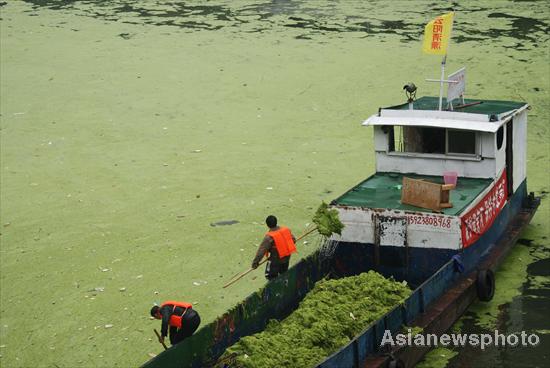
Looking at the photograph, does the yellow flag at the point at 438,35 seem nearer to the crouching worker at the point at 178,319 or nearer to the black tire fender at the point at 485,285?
the black tire fender at the point at 485,285

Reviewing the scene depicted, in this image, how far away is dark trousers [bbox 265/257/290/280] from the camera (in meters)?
10.8

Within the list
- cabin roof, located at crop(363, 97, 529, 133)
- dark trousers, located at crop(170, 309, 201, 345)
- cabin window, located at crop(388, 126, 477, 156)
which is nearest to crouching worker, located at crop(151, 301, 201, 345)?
dark trousers, located at crop(170, 309, 201, 345)

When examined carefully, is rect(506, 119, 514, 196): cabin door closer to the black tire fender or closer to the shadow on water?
the black tire fender

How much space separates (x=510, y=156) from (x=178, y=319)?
5.76m

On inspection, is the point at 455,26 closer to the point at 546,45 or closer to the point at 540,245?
the point at 546,45

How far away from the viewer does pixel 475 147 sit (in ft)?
39.4

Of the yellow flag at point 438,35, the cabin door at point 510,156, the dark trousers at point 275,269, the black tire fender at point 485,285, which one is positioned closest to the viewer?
the dark trousers at point 275,269

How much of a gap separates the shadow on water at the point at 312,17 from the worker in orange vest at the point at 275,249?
38.8 ft

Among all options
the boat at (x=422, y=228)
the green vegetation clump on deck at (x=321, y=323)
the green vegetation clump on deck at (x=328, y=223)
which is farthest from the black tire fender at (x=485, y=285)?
the green vegetation clump on deck at (x=328, y=223)

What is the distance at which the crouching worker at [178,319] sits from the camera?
355 inches

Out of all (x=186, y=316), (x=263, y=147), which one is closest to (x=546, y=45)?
(x=263, y=147)

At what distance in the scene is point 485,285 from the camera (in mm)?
A: 10977

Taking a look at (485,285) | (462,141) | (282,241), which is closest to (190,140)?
(462,141)

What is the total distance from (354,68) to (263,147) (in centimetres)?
433
